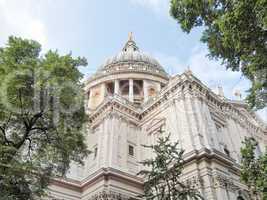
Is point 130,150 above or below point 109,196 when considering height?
above

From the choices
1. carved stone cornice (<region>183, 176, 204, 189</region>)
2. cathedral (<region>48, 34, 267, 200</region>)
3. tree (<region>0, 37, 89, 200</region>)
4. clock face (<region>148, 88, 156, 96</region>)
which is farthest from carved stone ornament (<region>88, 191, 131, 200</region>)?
clock face (<region>148, 88, 156, 96</region>)

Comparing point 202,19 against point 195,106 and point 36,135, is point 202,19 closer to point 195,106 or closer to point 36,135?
point 36,135

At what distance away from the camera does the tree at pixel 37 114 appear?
1209cm

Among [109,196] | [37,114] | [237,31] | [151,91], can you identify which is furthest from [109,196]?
[151,91]

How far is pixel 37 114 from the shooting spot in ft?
43.0

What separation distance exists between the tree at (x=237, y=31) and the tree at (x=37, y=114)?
231 inches

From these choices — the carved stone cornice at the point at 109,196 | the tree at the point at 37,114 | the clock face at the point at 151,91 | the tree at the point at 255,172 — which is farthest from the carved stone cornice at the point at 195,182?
the clock face at the point at 151,91

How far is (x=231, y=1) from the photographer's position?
35.0 ft

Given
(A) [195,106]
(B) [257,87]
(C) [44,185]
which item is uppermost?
(A) [195,106]

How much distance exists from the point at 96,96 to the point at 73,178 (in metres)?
17.0

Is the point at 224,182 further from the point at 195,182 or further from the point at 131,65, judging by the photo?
the point at 131,65

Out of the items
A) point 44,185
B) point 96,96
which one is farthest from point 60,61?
point 96,96

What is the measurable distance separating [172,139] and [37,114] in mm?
12754

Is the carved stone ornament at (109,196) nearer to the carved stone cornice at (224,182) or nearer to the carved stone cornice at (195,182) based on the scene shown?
the carved stone cornice at (195,182)
